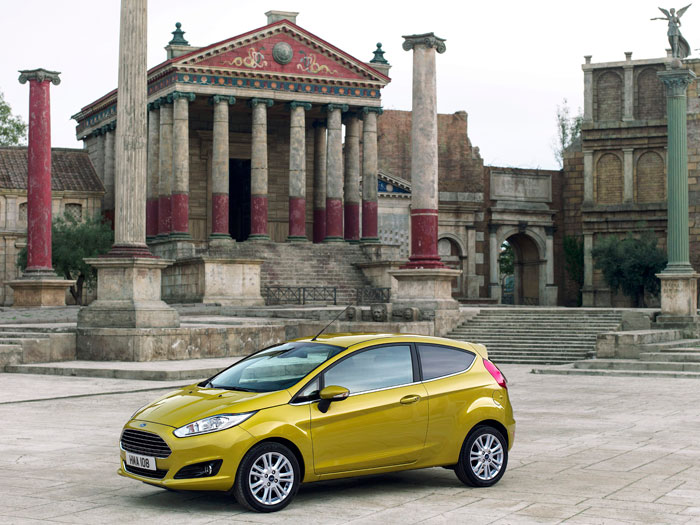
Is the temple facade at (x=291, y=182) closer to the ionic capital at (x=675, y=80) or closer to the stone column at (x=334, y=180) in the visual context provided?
the stone column at (x=334, y=180)

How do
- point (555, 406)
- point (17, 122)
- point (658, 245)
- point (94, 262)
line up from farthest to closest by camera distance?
1. point (17, 122)
2. point (658, 245)
3. point (94, 262)
4. point (555, 406)

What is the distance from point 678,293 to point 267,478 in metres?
21.6

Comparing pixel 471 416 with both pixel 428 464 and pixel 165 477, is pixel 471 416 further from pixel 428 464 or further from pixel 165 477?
pixel 165 477

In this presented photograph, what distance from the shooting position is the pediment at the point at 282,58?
43594 mm

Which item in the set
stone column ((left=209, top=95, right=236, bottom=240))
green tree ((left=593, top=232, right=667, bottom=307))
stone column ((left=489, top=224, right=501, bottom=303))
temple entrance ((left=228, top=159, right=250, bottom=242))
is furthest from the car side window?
stone column ((left=489, top=224, right=501, bottom=303))

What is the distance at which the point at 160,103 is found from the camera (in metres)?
44.6

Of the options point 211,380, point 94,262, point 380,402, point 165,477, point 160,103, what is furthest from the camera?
point 160,103

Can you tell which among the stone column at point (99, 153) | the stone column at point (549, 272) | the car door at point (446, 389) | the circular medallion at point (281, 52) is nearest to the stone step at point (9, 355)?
the car door at point (446, 389)

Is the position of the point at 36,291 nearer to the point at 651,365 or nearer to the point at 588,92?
the point at 651,365

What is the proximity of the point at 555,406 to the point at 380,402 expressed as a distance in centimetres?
757

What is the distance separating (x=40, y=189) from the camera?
33.9 meters

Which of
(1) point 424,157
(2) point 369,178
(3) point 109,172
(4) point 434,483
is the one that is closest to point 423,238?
(1) point 424,157

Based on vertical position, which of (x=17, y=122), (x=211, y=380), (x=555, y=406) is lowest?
(x=555, y=406)

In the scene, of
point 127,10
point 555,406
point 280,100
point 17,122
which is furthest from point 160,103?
point 555,406
